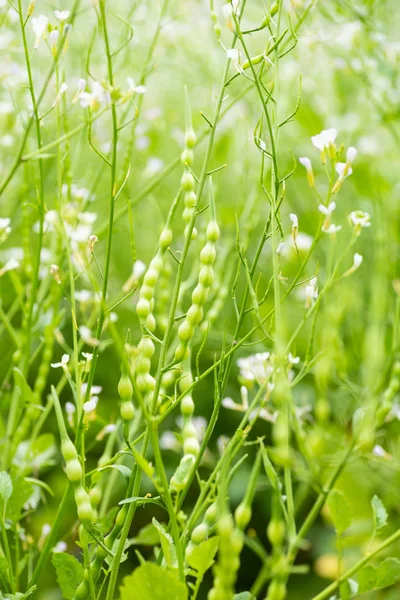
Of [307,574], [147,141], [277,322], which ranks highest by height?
[147,141]

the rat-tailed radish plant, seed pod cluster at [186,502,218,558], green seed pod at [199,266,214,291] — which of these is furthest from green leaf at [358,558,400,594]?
green seed pod at [199,266,214,291]

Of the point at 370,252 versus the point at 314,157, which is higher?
the point at 314,157

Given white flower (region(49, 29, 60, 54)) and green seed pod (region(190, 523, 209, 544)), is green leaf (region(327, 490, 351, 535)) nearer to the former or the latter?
green seed pod (region(190, 523, 209, 544))

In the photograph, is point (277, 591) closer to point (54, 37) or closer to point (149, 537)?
point (149, 537)

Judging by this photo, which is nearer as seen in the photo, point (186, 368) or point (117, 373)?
point (186, 368)

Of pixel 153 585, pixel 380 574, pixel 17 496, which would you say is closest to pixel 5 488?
pixel 17 496

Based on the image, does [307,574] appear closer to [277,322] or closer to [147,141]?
[147,141]

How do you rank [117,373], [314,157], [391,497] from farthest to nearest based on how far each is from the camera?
[314,157], [117,373], [391,497]

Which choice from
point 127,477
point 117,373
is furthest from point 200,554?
point 117,373
